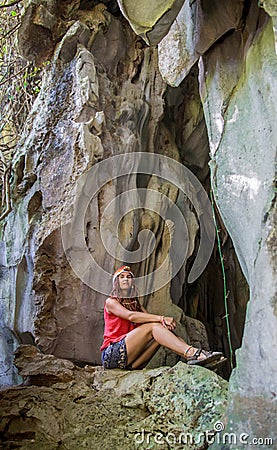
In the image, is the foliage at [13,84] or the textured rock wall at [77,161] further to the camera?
the foliage at [13,84]

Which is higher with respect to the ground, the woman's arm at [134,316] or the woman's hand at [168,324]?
the woman's arm at [134,316]

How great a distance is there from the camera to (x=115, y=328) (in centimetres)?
401

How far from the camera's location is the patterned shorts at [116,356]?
3.81 metres

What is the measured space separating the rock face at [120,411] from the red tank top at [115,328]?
14.8 inches

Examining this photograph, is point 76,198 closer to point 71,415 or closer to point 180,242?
point 180,242

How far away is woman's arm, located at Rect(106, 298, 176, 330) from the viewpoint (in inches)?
149

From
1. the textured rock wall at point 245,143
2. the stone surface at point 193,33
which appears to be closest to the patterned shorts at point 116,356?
A: the textured rock wall at point 245,143

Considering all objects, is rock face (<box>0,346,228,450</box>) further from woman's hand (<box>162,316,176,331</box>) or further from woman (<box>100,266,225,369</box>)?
woman's hand (<box>162,316,176,331</box>)

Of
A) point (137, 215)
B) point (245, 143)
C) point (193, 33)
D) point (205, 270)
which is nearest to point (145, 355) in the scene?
point (137, 215)

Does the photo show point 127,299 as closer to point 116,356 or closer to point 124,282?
point 124,282

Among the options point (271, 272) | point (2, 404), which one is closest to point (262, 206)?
point (271, 272)

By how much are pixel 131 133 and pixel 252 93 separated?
2.66 meters

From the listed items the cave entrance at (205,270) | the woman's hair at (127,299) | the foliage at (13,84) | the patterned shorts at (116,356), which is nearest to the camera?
the patterned shorts at (116,356)

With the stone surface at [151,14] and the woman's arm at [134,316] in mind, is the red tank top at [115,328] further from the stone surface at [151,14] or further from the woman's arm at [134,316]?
the stone surface at [151,14]
